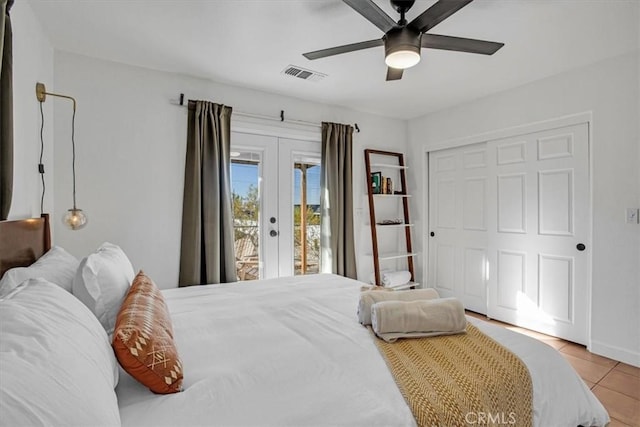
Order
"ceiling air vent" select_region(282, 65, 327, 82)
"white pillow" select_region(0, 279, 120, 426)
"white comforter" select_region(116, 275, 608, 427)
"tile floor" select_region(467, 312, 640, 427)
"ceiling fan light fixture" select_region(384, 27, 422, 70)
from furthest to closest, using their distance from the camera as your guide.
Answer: "ceiling air vent" select_region(282, 65, 327, 82), "tile floor" select_region(467, 312, 640, 427), "ceiling fan light fixture" select_region(384, 27, 422, 70), "white comforter" select_region(116, 275, 608, 427), "white pillow" select_region(0, 279, 120, 426)

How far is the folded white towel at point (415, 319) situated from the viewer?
1.42 meters

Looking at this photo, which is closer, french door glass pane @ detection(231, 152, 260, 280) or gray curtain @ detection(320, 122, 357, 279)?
french door glass pane @ detection(231, 152, 260, 280)

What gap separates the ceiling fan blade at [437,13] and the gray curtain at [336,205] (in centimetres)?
208

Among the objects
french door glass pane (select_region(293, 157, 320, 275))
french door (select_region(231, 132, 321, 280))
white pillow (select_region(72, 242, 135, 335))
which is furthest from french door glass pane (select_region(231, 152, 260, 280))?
white pillow (select_region(72, 242, 135, 335))

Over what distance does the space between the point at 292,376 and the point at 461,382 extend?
553 mm

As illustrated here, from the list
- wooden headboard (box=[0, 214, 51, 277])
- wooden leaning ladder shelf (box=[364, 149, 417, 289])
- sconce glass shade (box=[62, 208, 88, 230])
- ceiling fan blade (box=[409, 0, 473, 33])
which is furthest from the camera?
wooden leaning ladder shelf (box=[364, 149, 417, 289])

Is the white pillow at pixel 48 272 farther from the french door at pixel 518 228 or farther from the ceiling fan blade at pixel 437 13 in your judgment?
the french door at pixel 518 228

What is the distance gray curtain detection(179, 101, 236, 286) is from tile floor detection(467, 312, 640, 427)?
2.87 meters

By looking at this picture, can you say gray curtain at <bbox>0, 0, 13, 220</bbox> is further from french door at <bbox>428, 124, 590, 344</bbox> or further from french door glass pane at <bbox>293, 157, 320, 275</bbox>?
french door at <bbox>428, 124, 590, 344</bbox>

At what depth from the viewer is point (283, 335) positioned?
56.9 inches

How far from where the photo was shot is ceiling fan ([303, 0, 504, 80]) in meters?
1.59

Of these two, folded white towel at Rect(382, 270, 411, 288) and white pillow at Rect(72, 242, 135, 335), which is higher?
white pillow at Rect(72, 242, 135, 335)

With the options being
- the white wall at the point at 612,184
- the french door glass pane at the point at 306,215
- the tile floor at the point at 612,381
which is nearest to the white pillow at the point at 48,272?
the french door glass pane at the point at 306,215

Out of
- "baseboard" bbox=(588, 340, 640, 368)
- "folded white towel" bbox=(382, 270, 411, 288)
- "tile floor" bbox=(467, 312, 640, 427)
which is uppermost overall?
"folded white towel" bbox=(382, 270, 411, 288)
